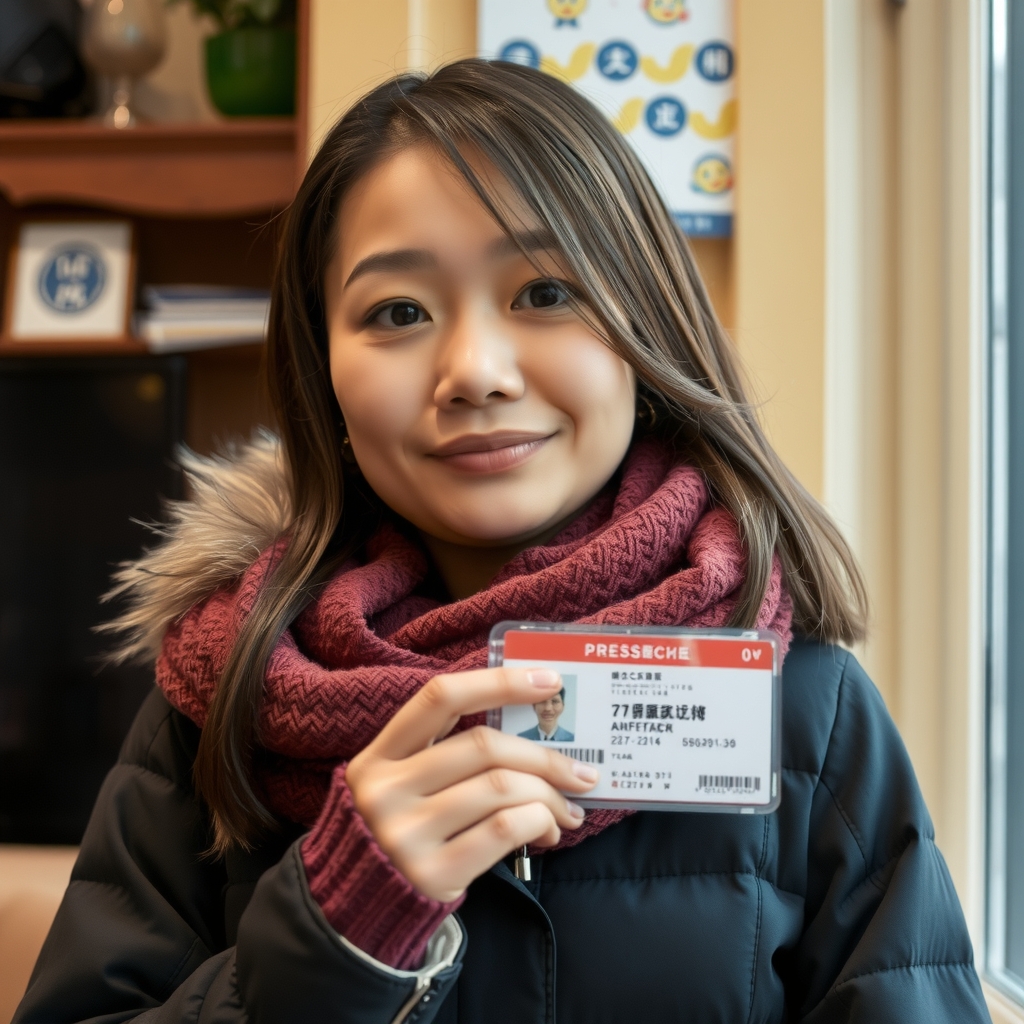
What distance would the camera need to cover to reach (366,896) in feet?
1.92

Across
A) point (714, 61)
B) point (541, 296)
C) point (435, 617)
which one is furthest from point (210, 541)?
point (714, 61)

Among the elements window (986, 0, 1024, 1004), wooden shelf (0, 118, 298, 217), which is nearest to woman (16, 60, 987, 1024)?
window (986, 0, 1024, 1004)

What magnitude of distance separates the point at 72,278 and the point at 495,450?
134 cm

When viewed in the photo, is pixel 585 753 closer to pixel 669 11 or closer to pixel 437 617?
pixel 437 617

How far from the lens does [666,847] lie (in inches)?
28.9

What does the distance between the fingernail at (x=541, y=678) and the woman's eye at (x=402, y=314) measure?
0.32m

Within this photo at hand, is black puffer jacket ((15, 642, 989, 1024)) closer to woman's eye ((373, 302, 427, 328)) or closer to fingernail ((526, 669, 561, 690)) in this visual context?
fingernail ((526, 669, 561, 690))

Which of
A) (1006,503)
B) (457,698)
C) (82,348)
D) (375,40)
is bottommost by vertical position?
(457,698)

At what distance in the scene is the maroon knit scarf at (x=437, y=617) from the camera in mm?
716

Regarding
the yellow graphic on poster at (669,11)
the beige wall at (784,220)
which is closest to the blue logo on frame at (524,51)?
the yellow graphic on poster at (669,11)

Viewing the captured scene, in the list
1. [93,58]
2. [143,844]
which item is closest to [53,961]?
[143,844]

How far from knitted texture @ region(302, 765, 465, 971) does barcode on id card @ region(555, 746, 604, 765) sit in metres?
0.11

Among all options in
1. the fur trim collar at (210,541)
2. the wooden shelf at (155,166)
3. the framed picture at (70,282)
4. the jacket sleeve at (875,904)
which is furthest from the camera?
the framed picture at (70,282)

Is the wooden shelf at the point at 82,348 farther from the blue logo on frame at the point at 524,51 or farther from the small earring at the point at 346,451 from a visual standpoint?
the small earring at the point at 346,451
